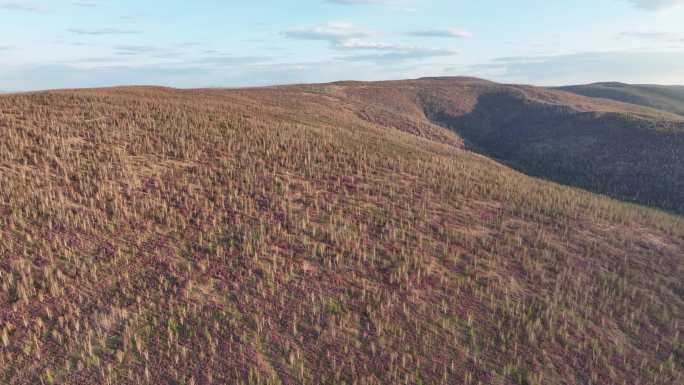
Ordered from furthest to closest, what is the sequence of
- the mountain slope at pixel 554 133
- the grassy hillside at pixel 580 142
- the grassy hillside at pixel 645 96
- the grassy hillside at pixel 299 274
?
the grassy hillside at pixel 645 96, the mountain slope at pixel 554 133, the grassy hillside at pixel 580 142, the grassy hillside at pixel 299 274

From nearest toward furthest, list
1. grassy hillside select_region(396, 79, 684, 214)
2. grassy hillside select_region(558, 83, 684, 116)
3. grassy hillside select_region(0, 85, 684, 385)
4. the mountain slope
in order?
1. grassy hillside select_region(0, 85, 684, 385)
2. grassy hillside select_region(396, 79, 684, 214)
3. the mountain slope
4. grassy hillside select_region(558, 83, 684, 116)

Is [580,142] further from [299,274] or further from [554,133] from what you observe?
[299,274]

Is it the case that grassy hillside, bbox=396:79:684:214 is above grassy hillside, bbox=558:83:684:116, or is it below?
below

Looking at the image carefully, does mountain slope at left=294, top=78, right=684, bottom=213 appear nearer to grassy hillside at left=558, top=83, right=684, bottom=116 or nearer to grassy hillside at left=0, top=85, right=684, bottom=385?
grassy hillside at left=0, top=85, right=684, bottom=385

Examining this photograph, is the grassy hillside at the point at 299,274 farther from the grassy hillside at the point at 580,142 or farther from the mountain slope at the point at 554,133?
the mountain slope at the point at 554,133

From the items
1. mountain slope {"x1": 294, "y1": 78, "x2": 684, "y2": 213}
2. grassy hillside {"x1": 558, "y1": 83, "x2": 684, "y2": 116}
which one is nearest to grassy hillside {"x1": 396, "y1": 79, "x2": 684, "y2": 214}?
mountain slope {"x1": 294, "y1": 78, "x2": 684, "y2": 213}

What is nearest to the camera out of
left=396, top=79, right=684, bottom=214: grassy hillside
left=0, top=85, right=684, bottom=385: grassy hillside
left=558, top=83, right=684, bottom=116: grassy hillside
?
left=0, top=85, right=684, bottom=385: grassy hillside

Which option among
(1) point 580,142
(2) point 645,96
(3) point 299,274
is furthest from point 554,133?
(2) point 645,96

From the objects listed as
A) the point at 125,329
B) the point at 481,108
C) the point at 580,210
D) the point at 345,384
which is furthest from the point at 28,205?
the point at 481,108

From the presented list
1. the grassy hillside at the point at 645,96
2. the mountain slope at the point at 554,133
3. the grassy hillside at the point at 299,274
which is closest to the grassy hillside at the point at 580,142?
the mountain slope at the point at 554,133

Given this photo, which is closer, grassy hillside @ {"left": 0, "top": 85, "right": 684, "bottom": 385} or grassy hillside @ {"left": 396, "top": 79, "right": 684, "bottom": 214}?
grassy hillside @ {"left": 0, "top": 85, "right": 684, "bottom": 385}
